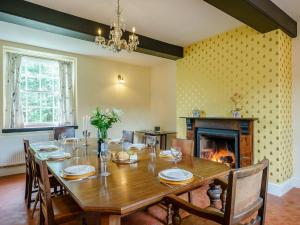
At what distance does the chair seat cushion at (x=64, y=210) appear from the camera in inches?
62.8

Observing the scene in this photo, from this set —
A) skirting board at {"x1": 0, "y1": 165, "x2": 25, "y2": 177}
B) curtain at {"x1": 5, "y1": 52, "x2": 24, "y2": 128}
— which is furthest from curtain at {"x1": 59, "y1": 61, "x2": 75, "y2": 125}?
skirting board at {"x1": 0, "y1": 165, "x2": 25, "y2": 177}

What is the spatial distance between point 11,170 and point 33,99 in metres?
1.46

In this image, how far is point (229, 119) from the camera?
3.36m

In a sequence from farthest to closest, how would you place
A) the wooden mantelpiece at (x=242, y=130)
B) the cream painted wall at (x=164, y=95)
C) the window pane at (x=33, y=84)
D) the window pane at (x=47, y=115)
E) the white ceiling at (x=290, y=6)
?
1. the cream painted wall at (x=164, y=95)
2. the window pane at (x=47, y=115)
3. the window pane at (x=33, y=84)
4. the wooden mantelpiece at (x=242, y=130)
5. the white ceiling at (x=290, y=6)

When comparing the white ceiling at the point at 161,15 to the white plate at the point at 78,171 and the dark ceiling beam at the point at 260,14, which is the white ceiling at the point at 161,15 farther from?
the white plate at the point at 78,171

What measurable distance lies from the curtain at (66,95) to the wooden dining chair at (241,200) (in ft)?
12.6

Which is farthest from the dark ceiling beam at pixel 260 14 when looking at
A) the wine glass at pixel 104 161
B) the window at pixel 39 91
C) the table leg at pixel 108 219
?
the window at pixel 39 91

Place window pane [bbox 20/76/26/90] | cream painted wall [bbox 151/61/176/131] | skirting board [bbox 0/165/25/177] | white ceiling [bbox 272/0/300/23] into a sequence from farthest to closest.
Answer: cream painted wall [bbox 151/61/176/131]
window pane [bbox 20/76/26/90]
skirting board [bbox 0/165/25/177]
white ceiling [bbox 272/0/300/23]

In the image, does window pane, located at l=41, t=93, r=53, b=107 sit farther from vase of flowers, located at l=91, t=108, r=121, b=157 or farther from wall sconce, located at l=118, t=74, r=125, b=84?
vase of flowers, located at l=91, t=108, r=121, b=157

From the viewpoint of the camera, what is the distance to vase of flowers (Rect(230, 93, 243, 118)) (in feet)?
11.0

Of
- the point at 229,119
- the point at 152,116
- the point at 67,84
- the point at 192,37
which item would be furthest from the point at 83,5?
the point at 152,116

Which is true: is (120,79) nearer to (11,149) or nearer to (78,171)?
(11,149)

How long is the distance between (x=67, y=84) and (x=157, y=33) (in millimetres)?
2372

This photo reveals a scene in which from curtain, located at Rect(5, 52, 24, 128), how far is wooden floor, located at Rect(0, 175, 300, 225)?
1228 mm
